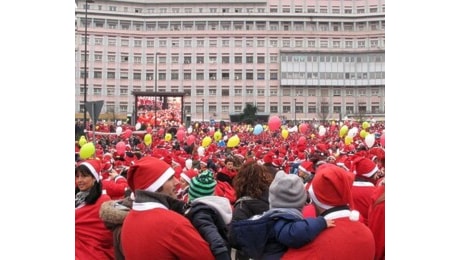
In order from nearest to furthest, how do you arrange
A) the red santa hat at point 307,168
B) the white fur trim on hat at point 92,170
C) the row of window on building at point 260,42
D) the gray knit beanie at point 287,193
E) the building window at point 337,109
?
the gray knit beanie at point 287,193 → the white fur trim on hat at point 92,170 → the red santa hat at point 307,168 → the row of window on building at point 260,42 → the building window at point 337,109

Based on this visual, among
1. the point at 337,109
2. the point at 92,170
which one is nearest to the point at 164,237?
the point at 92,170

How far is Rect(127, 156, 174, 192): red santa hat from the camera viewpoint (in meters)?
2.79

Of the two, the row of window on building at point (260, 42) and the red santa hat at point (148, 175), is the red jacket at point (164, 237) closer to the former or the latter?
the red santa hat at point (148, 175)

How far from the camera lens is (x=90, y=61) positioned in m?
59.1

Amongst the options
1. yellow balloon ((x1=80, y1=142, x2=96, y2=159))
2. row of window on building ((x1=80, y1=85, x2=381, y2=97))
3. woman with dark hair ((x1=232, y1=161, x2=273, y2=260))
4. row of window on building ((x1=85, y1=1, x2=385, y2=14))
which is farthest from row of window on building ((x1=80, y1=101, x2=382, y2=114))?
woman with dark hair ((x1=232, y1=161, x2=273, y2=260))

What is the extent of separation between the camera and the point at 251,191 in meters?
3.71

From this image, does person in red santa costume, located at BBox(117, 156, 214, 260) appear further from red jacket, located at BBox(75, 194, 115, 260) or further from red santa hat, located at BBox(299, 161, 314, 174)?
red santa hat, located at BBox(299, 161, 314, 174)

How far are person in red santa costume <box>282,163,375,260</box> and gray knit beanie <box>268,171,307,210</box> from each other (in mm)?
173

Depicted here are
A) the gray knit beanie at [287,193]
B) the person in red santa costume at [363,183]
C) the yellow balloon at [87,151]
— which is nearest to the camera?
the gray knit beanie at [287,193]

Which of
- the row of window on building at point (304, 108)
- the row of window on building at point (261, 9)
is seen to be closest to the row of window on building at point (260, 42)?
the row of window on building at point (261, 9)

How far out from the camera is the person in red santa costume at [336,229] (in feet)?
8.11

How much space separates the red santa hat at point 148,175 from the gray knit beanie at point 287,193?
0.55 meters

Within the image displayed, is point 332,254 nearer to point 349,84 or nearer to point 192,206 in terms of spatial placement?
point 192,206

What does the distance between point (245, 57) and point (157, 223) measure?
6082cm
